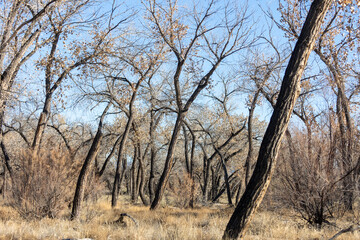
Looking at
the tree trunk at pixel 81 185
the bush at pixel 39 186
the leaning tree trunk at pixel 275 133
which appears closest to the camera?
the leaning tree trunk at pixel 275 133

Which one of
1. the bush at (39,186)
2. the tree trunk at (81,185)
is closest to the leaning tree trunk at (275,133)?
the tree trunk at (81,185)

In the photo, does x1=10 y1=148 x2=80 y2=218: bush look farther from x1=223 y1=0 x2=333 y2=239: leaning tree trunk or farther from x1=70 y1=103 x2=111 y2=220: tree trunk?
x1=223 y1=0 x2=333 y2=239: leaning tree trunk

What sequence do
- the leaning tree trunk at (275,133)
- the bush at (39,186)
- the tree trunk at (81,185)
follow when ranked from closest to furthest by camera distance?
the leaning tree trunk at (275,133)
the bush at (39,186)
the tree trunk at (81,185)

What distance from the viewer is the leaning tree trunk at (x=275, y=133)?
6.07 meters

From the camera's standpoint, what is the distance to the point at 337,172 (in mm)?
8984

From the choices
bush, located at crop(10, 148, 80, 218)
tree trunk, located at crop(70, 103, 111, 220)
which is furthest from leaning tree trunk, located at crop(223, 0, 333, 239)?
bush, located at crop(10, 148, 80, 218)

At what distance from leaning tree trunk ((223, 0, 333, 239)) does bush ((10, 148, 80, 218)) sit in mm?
6361

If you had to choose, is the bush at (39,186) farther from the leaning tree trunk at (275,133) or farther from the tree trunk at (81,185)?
the leaning tree trunk at (275,133)

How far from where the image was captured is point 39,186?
1030cm

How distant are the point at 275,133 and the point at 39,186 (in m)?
7.43

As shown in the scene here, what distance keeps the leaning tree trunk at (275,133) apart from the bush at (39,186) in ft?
20.9

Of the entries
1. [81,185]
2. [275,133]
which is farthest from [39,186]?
[275,133]

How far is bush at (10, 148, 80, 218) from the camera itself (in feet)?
33.2

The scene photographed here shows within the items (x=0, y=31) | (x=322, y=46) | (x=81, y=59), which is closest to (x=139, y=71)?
(x=81, y=59)
